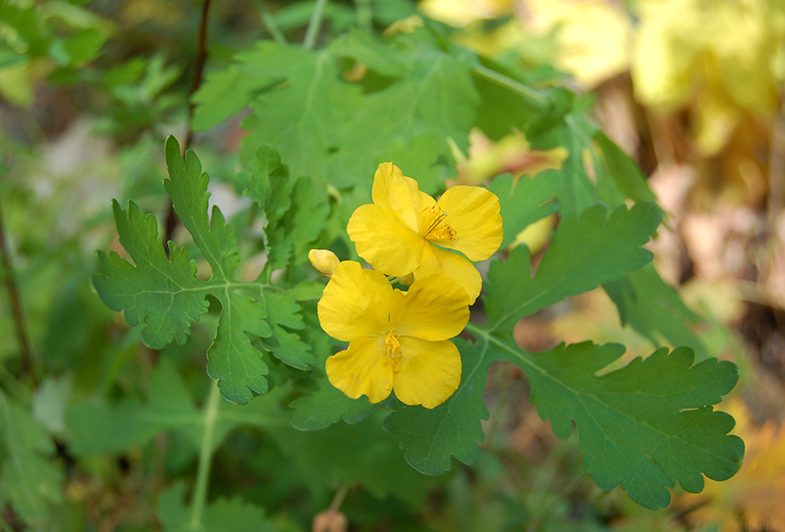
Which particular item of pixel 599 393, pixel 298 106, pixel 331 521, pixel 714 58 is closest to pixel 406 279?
pixel 599 393

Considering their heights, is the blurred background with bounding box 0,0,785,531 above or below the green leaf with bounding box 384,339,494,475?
below

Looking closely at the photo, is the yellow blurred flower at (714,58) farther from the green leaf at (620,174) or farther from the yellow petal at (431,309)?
the yellow petal at (431,309)

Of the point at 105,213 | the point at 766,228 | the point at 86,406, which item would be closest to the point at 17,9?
the point at 105,213

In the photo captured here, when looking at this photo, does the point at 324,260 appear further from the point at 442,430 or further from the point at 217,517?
the point at 217,517

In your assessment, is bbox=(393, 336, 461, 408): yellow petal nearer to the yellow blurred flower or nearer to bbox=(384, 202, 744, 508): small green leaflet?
bbox=(384, 202, 744, 508): small green leaflet

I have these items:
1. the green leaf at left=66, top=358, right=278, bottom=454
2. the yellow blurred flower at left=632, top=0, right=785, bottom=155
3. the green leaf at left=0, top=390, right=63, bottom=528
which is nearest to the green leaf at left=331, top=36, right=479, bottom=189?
the green leaf at left=66, top=358, right=278, bottom=454

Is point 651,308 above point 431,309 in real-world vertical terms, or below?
below

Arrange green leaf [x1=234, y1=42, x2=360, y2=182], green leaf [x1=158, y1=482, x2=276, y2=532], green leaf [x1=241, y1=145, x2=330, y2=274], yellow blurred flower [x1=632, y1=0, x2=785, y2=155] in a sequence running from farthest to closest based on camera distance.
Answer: yellow blurred flower [x1=632, y1=0, x2=785, y2=155] → green leaf [x1=158, y1=482, x2=276, y2=532] → green leaf [x1=234, y1=42, x2=360, y2=182] → green leaf [x1=241, y1=145, x2=330, y2=274]
